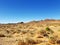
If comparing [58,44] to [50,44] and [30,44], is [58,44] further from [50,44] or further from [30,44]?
[30,44]

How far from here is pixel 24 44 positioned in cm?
1373

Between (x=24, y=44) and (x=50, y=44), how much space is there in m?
2.65

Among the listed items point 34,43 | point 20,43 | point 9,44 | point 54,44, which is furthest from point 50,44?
point 9,44

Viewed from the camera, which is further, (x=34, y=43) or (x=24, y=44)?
(x=34, y=43)

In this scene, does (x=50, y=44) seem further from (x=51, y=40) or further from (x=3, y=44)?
(x=3, y=44)

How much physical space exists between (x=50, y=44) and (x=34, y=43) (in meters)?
1.77

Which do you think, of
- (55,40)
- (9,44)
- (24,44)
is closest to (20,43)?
(24,44)

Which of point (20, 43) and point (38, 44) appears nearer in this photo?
point (20, 43)

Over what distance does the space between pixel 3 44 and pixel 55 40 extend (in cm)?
543

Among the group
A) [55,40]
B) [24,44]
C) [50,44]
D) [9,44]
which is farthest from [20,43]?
[55,40]

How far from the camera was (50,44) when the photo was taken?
14.5 m

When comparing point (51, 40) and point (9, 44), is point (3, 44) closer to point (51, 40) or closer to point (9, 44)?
point (9, 44)

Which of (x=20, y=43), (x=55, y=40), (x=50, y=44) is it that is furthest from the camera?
(x=55, y=40)

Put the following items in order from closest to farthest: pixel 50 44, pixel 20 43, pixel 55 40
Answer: pixel 20 43 → pixel 50 44 → pixel 55 40
